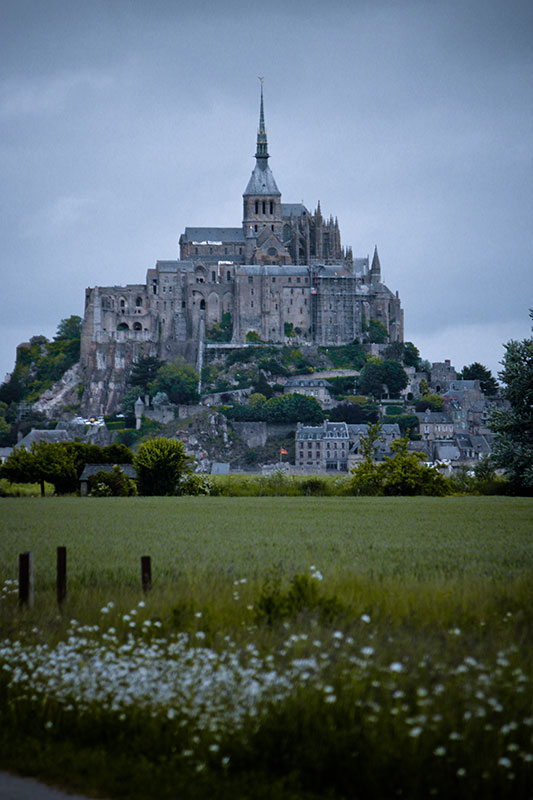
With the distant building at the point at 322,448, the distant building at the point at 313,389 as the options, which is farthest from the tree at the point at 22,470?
the distant building at the point at 313,389

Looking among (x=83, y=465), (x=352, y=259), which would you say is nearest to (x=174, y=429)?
(x=352, y=259)

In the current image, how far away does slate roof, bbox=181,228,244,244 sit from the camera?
127m

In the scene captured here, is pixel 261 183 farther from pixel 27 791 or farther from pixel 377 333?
pixel 27 791

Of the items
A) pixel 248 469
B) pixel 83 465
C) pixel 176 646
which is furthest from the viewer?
pixel 248 469

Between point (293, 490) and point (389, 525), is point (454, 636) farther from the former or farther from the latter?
point (293, 490)

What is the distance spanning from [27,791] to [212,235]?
123997mm

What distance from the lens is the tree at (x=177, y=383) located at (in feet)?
348

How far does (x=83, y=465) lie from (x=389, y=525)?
32.5m

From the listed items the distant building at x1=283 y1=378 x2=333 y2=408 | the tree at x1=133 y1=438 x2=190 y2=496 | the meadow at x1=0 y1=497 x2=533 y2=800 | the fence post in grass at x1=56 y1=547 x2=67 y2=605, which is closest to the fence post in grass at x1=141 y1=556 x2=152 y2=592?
the meadow at x1=0 y1=497 x2=533 y2=800

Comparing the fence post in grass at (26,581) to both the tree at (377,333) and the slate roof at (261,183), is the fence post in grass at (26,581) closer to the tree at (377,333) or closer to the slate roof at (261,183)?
the tree at (377,333)

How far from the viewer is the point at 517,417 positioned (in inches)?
1393

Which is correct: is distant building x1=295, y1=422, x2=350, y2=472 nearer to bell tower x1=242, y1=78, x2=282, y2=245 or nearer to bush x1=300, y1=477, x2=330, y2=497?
bell tower x1=242, y1=78, x2=282, y2=245

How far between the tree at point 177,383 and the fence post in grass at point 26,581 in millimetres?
94531

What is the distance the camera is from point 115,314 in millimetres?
114125
